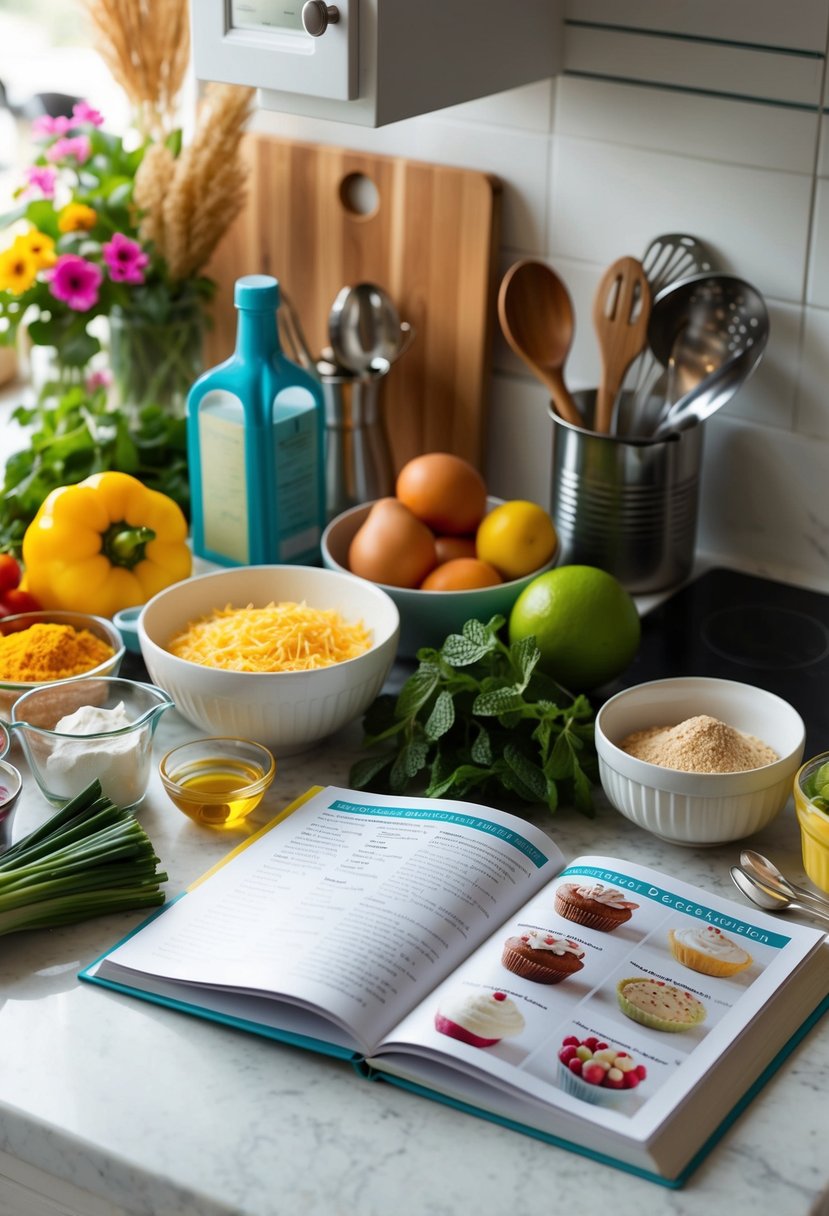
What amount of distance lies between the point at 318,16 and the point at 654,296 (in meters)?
0.49

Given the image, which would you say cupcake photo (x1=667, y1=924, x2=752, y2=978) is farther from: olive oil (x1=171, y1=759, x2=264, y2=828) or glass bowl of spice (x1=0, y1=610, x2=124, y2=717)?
glass bowl of spice (x1=0, y1=610, x2=124, y2=717)

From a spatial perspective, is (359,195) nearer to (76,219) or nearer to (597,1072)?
(76,219)

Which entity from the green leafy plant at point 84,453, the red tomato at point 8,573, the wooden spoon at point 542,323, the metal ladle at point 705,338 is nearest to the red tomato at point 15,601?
the red tomato at point 8,573

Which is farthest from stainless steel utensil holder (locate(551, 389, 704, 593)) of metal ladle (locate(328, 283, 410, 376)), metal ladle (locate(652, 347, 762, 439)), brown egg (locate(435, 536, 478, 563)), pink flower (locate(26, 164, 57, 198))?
pink flower (locate(26, 164, 57, 198))

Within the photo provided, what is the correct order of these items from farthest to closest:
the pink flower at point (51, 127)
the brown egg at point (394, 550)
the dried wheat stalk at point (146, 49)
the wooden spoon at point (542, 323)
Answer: the pink flower at point (51, 127) → the dried wheat stalk at point (146, 49) → the wooden spoon at point (542, 323) → the brown egg at point (394, 550)

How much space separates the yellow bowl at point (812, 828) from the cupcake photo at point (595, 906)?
0.48 ft

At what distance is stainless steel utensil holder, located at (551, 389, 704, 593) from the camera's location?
1.44 m

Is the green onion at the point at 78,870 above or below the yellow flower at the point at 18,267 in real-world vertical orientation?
below

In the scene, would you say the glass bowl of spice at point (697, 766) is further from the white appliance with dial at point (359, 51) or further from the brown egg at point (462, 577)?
the white appliance with dial at point (359, 51)

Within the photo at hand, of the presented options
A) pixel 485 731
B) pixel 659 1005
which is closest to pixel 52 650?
pixel 485 731

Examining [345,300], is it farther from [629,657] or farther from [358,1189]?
[358,1189]

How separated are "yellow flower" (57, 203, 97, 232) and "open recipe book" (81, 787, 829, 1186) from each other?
850 mm

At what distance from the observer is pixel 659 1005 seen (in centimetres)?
91

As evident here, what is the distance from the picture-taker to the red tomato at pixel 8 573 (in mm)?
1380
